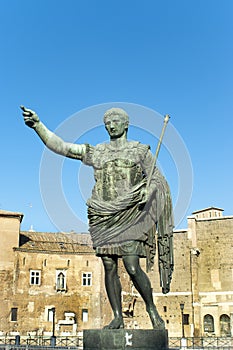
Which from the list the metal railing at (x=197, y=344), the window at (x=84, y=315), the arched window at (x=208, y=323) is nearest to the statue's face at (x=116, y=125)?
the metal railing at (x=197, y=344)

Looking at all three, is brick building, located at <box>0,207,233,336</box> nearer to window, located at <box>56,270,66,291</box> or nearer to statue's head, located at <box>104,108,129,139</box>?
window, located at <box>56,270,66,291</box>

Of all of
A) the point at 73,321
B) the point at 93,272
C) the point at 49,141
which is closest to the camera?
the point at 49,141

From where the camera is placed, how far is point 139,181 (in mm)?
5004

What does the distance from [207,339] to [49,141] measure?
32.6 meters

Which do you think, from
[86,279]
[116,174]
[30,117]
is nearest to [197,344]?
[86,279]

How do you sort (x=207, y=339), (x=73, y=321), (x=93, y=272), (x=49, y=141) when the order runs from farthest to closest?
(x=93, y=272) → (x=73, y=321) → (x=207, y=339) → (x=49, y=141)

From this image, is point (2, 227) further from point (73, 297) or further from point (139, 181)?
point (139, 181)

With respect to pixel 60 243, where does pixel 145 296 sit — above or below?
below

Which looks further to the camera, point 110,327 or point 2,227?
point 2,227

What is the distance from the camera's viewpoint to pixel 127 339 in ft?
14.7

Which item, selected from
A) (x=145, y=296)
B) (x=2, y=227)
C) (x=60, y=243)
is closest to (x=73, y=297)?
(x=60, y=243)

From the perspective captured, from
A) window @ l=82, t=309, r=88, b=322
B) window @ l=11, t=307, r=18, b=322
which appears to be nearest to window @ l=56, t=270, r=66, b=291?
window @ l=82, t=309, r=88, b=322

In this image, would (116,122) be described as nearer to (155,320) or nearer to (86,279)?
(155,320)

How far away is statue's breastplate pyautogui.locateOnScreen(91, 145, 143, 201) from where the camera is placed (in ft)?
16.1
